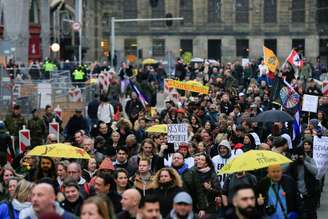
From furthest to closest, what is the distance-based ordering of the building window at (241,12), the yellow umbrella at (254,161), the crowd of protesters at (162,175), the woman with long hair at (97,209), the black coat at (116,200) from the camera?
1. the building window at (241,12)
2. the yellow umbrella at (254,161)
3. the black coat at (116,200)
4. the crowd of protesters at (162,175)
5. the woman with long hair at (97,209)

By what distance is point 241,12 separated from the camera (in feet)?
297

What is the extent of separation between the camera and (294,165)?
15633 mm

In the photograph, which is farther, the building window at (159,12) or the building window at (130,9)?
the building window at (130,9)

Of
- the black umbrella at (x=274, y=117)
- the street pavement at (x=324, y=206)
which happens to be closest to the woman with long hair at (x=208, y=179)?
the street pavement at (x=324, y=206)

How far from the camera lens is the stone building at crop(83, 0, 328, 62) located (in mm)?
89000

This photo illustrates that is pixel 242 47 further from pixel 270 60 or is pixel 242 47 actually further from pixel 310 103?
pixel 310 103

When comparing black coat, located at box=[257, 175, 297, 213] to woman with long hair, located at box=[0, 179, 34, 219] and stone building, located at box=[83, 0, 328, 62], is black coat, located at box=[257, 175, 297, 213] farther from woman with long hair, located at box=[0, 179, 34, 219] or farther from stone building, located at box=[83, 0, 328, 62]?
stone building, located at box=[83, 0, 328, 62]

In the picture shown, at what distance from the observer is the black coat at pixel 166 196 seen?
11.6 metres

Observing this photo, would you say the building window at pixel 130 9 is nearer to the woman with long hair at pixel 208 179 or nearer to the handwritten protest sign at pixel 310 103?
the handwritten protest sign at pixel 310 103

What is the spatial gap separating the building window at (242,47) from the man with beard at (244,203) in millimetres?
80920

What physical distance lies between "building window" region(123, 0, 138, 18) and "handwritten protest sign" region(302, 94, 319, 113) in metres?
65.6

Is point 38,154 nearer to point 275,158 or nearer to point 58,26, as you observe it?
point 275,158

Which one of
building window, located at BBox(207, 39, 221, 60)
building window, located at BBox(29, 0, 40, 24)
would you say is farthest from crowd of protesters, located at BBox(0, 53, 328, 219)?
building window, located at BBox(207, 39, 221, 60)

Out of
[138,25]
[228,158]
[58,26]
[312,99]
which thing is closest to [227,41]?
[138,25]
